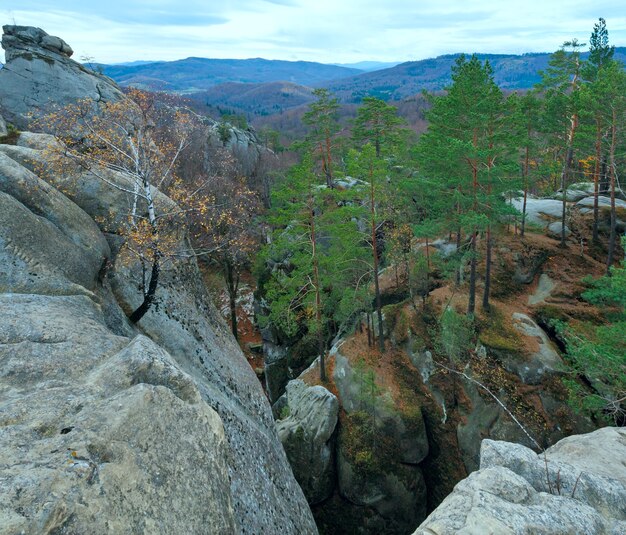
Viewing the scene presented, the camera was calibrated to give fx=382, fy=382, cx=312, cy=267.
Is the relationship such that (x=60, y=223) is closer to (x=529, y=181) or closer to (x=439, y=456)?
(x=439, y=456)

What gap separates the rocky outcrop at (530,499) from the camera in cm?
679

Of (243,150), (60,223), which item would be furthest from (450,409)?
(243,150)

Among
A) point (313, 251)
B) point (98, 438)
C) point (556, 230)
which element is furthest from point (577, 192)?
point (98, 438)

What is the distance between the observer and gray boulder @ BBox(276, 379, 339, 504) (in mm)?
21281

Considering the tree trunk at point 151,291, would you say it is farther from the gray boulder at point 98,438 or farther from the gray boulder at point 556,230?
the gray boulder at point 556,230

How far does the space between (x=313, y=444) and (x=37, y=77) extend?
38143mm

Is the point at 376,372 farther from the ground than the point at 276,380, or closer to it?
farther from the ground

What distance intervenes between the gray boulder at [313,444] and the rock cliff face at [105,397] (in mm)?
7381

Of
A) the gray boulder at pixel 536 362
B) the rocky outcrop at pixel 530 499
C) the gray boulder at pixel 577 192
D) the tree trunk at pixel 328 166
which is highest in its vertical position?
the tree trunk at pixel 328 166

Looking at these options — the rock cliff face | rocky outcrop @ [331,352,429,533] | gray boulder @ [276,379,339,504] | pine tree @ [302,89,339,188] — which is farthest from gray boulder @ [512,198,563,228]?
the rock cliff face

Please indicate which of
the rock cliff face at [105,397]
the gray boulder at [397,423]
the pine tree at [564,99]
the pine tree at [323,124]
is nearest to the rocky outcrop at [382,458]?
the gray boulder at [397,423]

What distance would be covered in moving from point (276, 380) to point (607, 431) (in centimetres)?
2274

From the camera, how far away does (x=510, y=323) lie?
23.3m

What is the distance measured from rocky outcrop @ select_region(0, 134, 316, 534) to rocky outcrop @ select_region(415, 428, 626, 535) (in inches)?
165
